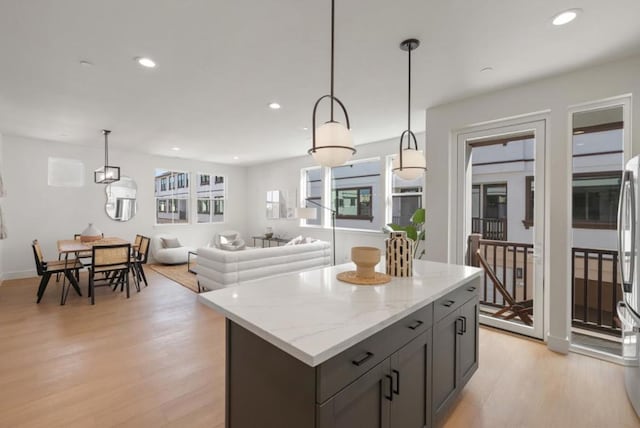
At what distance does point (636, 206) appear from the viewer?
1.95 meters

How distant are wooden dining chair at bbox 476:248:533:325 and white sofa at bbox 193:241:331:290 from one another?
2751mm

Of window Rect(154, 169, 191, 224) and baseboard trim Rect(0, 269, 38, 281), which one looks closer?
→ baseboard trim Rect(0, 269, 38, 281)

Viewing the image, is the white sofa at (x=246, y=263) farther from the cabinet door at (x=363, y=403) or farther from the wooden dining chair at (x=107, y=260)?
the cabinet door at (x=363, y=403)

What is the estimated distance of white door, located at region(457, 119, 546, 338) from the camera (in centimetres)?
310

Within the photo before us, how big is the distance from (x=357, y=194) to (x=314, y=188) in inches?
53.9

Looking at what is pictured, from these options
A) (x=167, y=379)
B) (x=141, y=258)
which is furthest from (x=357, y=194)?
(x=167, y=379)

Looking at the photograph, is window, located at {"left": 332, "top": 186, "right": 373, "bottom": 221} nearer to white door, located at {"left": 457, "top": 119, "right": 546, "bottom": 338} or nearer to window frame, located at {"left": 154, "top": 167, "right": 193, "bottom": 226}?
white door, located at {"left": 457, "top": 119, "right": 546, "bottom": 338}

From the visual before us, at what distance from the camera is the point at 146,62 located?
2633 mm

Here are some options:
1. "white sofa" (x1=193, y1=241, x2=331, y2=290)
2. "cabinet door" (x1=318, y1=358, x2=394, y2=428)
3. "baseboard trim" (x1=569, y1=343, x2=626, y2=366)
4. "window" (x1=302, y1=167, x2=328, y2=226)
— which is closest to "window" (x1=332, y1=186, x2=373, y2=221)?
"window" (x1=302, y1=167, x2=328, y2=226)

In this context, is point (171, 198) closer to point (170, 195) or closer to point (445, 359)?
point (170, 195)

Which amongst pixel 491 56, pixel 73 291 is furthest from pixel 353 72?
pixel 73 291

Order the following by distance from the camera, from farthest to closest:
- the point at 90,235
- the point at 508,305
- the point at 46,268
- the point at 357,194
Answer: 1. the point at 357,194
2. the point at 90,235
3. the point at 46,268
4. the point at 508,305

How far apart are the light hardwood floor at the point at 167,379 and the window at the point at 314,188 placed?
3.90m

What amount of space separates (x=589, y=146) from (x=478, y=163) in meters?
0.98
